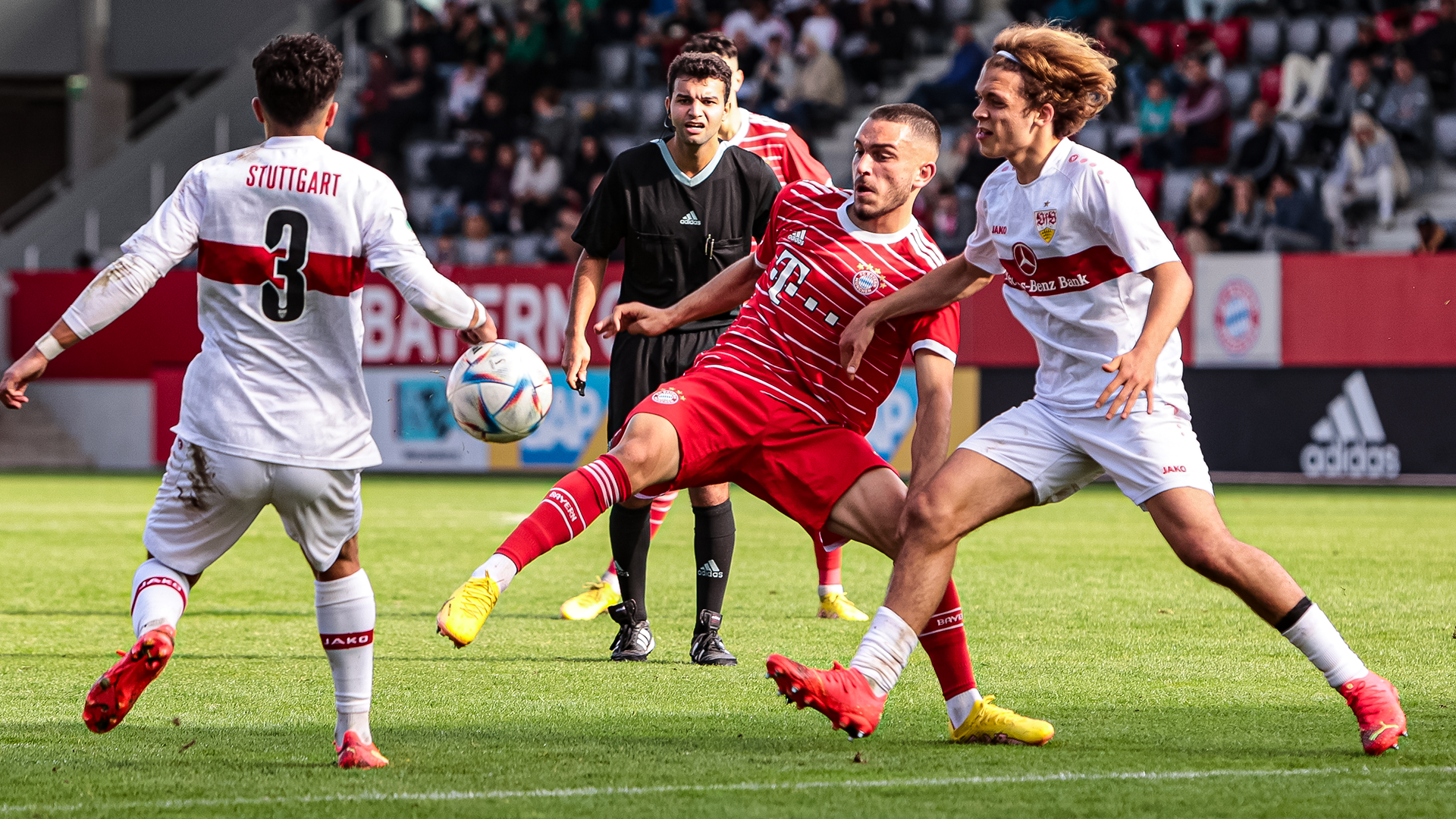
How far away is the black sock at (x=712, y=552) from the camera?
6625mm

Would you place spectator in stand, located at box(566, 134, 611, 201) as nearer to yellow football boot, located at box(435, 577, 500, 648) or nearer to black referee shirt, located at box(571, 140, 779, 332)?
black referee shirt, located at box(571, 140, 779, 332)

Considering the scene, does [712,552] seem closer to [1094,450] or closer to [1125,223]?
[1094,450]

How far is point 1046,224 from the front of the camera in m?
4.68

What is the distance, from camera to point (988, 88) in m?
4.80

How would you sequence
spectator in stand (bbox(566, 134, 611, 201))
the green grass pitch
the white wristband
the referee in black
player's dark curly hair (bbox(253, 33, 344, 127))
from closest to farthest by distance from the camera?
the green grass pitch, the white wristband, player's dark curly hair (bbox(253, 33, 344, 127)), the referee in black, spectator in stand (bbox(566, 134, 611, 201))

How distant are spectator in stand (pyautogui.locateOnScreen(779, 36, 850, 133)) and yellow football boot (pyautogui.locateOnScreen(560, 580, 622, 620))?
548 inches

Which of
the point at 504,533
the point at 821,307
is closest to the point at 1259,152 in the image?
the point at 504,533

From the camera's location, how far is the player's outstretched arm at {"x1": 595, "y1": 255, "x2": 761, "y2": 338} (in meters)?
5.62

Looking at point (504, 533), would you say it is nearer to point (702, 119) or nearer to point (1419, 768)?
point (702, 119)

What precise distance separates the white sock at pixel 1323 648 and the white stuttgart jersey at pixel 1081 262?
68 cm

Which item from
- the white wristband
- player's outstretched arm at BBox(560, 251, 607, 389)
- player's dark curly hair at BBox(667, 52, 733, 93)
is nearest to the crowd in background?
player's dark curly hair at BBox(667, 52, 733, 93)

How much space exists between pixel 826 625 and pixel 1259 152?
40.1ft

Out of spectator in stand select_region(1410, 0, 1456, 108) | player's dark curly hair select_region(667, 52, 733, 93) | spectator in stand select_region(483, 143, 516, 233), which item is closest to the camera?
player's dark curly hair select_region(667, 52, 733, 93)

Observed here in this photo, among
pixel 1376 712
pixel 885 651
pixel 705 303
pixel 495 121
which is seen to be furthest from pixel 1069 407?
pixel 495 121
